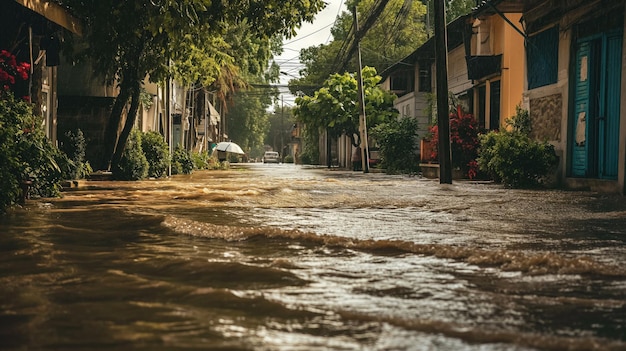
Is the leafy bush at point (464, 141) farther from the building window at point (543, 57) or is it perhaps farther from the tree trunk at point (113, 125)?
the tree trunk at point (113, 125)

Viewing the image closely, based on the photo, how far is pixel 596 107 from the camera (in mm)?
13250

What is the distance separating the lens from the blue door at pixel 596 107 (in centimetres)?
1263

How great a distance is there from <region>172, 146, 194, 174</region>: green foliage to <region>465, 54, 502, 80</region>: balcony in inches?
427

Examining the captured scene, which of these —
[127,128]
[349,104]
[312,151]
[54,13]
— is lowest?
[312,151]

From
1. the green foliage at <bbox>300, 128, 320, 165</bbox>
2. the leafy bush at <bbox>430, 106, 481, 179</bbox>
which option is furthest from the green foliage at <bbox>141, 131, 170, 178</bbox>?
the green foliage at <bbox>300, 128, 320, 165</bbox>

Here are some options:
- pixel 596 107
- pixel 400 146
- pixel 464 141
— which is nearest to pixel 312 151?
pixel 400 146

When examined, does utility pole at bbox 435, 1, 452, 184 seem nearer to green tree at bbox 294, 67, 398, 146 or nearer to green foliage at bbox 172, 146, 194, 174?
green foliage at bbox 172, 146, 194, 174

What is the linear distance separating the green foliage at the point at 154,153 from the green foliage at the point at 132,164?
121 centimetres

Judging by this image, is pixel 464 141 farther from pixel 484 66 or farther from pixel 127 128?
pixel 127 128

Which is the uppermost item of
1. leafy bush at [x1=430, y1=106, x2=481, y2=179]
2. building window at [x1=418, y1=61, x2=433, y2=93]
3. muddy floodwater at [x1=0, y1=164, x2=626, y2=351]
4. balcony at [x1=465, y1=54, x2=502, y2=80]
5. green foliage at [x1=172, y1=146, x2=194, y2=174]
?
building window at [x1=418, y1=61, x2=433, y2=93]

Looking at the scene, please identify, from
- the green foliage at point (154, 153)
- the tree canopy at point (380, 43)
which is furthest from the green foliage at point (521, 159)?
Result: the tree canopy at point (380, 43)

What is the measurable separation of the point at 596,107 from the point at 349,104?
2460 cm

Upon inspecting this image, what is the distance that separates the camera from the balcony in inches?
826

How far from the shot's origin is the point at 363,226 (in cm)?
682
